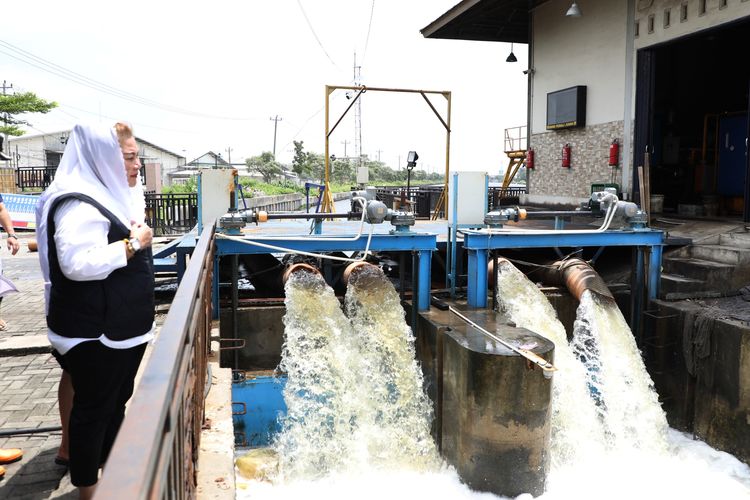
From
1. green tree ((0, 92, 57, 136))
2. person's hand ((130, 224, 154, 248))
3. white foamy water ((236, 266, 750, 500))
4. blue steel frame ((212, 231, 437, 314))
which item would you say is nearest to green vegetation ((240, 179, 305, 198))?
green tree ((0, 92, 57, 136))

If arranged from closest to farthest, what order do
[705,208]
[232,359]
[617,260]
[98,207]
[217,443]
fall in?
1. [98,207]
2. [217,443]
3. [232,359]
4. [617,260]
5. [705,208]

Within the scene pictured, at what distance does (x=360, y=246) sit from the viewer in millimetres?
6828

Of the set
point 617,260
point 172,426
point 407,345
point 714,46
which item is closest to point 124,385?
point 172,426

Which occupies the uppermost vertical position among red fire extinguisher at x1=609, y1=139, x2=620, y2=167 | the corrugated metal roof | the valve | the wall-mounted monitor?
the corrugated metal roof

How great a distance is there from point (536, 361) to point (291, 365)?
256cm

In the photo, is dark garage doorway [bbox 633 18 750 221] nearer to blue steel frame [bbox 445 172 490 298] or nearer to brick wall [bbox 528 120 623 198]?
brick wall [bbox 528 120 623 198]

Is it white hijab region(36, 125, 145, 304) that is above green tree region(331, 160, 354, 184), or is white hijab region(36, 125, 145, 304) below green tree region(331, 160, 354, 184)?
below

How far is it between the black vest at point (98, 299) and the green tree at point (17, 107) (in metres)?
29.5

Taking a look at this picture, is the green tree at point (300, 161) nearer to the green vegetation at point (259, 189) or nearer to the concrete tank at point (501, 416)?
the green vegetation at point (259, 189)

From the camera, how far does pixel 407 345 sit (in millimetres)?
6539

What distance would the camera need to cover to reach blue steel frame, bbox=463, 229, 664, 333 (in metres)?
6.99

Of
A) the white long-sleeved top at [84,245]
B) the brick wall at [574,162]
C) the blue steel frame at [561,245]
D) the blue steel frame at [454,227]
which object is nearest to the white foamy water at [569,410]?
the blue steel frame at [561,245]

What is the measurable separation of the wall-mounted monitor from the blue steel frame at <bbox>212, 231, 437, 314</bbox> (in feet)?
25.1

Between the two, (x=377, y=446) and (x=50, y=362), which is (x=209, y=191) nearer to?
(x=50, y=362)
